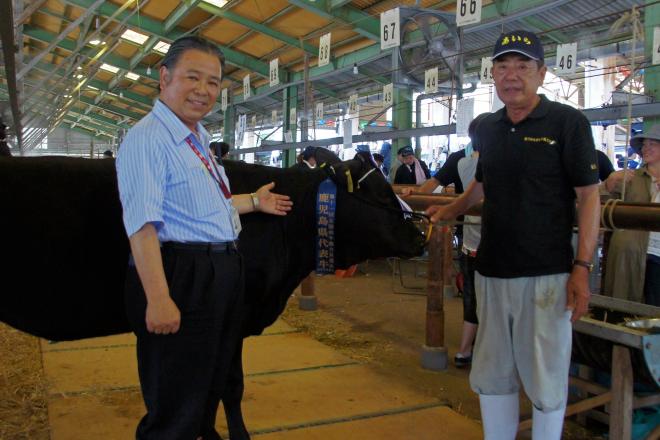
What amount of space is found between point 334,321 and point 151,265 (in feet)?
12.3

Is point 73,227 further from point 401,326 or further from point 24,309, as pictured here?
point 401,326

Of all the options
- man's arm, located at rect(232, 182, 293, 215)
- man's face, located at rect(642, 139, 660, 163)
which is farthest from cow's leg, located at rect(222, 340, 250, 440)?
man's face, located at rect(642, 139, 660, 163)

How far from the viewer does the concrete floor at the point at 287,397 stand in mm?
2855

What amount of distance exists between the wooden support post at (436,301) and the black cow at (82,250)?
4.85 ft

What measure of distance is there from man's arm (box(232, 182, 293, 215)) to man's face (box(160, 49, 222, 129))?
50 centimetres

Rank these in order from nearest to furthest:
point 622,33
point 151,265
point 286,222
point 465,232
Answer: point 151,265 < point 286,222 < point 465,232 < point 622,33

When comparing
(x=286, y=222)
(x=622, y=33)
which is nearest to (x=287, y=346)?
(x=286, y=222)

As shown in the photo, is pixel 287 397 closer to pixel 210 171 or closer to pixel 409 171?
pixel 210 171

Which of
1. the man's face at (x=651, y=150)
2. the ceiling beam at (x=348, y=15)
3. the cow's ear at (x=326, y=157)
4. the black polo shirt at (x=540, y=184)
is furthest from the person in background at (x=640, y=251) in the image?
the ceiling beam at (x=348, y=15)

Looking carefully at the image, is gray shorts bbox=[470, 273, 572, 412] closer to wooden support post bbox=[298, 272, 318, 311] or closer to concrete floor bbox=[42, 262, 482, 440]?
concrete floor bbox=[42, 262, 482, 440]

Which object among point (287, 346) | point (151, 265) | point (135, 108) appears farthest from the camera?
point (135, 108)

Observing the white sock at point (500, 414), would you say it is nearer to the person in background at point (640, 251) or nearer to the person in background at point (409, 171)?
the person in background at point (640, 251)

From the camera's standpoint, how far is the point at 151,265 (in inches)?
63.2

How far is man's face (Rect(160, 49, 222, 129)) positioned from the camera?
1770 mm
